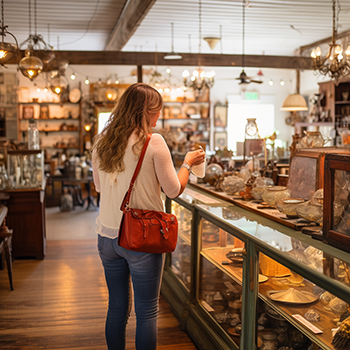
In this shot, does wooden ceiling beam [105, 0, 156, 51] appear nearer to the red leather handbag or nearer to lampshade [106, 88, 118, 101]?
lampshade [106, 88, 118, 101]

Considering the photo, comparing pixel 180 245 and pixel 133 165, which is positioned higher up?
pixel 133 165

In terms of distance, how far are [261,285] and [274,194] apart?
0.75 metres

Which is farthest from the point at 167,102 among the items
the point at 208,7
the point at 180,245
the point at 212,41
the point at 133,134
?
the point at 133,134

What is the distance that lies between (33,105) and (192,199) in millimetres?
9569

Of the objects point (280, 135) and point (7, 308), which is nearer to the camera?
point (7, 308)

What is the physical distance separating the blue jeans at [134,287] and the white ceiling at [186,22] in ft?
17.6

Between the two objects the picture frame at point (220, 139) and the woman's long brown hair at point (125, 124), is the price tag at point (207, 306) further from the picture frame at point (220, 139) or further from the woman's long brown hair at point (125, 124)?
the picture frame at point (220, 139)

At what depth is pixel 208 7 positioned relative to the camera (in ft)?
22.5

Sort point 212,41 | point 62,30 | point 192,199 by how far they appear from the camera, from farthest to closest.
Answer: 1. point 212,41
2. point 62,30
3. point 192,199

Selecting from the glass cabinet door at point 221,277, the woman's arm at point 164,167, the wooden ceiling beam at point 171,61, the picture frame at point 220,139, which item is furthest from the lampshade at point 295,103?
the woman's arm at point 164,167

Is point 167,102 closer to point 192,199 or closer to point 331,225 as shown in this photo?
point 192,199

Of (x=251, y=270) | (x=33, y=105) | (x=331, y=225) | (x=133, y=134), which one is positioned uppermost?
(x=33, y=105)

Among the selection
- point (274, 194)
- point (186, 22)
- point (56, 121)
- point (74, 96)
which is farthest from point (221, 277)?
point (56, 121)

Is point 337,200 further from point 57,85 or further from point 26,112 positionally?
point 26,112
